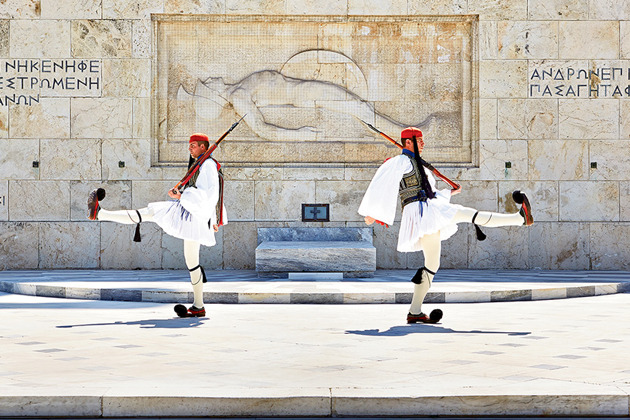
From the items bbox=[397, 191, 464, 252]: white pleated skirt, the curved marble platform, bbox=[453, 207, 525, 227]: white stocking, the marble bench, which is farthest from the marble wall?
bbox=[453, 207, 525, 227]: white stocking

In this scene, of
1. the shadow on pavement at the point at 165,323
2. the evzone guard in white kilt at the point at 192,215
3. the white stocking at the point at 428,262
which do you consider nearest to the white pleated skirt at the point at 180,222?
the evzone guard in white kilt at the point at 192,215

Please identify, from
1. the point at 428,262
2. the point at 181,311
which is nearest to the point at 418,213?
the point at 428,262

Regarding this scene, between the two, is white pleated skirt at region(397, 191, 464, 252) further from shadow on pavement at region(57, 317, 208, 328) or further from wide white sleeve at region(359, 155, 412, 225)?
shadow on pavement at region(57, 317, 208, 328)

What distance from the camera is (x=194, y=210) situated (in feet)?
29.5

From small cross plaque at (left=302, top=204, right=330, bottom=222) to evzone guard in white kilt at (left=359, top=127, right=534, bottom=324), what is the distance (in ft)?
A: 22.5

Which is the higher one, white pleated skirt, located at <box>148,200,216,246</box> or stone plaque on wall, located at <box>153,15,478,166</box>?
stone plaque on wall, located at <box>153,15,478,166</box>

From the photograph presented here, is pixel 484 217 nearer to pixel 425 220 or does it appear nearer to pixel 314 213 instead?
pixel 425 220

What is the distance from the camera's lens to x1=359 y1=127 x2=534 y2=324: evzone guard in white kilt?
8.40 m

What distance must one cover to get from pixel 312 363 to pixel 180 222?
3.50 m

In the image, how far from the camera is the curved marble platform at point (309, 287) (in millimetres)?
10891

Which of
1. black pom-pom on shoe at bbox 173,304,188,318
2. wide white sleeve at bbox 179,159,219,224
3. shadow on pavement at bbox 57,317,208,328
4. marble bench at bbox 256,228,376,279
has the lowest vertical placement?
shadow on pavement at bbox 57,317,208,328

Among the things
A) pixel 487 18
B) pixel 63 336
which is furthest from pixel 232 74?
pixel 63 336

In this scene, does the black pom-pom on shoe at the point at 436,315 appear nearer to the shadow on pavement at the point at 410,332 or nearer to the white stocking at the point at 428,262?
the white stocking at the point at 428,262

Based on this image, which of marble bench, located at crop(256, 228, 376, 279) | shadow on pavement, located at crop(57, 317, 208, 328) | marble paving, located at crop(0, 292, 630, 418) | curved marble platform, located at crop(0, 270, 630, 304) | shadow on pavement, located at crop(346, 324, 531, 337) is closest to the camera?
marble paving, located at crop(0, 292, 630, 418)
